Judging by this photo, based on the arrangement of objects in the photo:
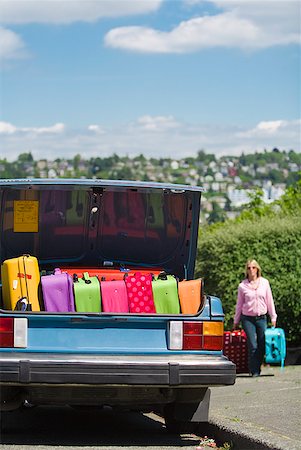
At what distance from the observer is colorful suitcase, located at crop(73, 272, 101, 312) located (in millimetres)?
9438

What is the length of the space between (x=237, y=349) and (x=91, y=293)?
18.9 feet

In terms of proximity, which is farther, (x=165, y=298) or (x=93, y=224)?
(x=93, y=224)

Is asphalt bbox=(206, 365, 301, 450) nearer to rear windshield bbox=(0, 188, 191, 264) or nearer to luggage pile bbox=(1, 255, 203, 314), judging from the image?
luggage pile bbox=(1, 255, 203, 314)

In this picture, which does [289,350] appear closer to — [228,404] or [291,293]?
[291,293]

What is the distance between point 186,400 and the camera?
937 cm

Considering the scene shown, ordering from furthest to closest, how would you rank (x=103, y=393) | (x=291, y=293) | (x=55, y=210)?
(x=291, y=293) → (x=55, y=210) → (x=103, y=393)

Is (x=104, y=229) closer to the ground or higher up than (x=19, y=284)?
higher up

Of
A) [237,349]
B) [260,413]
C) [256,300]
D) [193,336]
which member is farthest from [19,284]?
[237,349]

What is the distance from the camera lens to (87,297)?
9.47m

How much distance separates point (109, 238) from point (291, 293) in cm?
579

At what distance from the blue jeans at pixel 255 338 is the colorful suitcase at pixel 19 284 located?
522 cm

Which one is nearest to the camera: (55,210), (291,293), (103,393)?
(103,393)

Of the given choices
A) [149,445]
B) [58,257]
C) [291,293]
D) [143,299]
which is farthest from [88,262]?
[291,293]

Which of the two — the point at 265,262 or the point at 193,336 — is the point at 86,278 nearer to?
the point at 193,336
